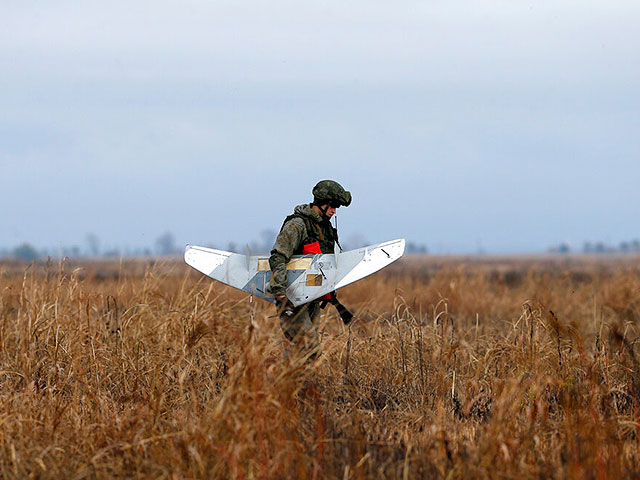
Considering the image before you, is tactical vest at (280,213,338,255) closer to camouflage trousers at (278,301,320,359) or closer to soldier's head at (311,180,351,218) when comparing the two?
soldier's head at (311,180,351,218)

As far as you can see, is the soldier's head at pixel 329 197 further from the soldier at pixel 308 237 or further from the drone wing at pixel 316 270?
the drone wing at pixel 316 270

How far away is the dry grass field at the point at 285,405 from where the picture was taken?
3.51 meters

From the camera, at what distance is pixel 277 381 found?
145 inches

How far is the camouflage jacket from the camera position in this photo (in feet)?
16.7

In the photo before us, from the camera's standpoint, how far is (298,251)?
5.38 metres

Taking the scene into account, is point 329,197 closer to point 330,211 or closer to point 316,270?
point 330,211

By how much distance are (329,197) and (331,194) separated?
26 millimetres

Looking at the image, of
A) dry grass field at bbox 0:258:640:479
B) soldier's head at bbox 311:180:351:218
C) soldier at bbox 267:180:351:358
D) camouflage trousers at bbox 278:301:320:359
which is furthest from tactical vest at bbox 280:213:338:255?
dry grass field at bbox 0:258:640:479

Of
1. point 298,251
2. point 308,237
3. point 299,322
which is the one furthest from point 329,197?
point 299,322

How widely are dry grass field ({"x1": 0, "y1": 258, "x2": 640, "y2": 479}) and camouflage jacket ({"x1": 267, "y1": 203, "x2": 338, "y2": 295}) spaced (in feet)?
1.62

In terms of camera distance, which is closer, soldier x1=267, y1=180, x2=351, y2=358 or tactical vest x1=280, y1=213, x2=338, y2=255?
soldier x1=267, y1=180, x2=351, y2=358

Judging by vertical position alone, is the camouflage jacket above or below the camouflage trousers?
above

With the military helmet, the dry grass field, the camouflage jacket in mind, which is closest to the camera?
the dry grass field

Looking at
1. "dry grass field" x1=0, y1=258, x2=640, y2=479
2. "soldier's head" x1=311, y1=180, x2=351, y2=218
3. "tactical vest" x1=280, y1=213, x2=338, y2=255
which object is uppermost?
Answer: "soldier's head" x1=311, y1=180, x2=351, y2=218
